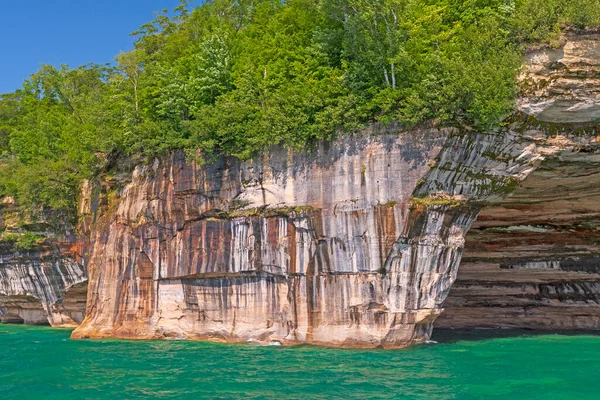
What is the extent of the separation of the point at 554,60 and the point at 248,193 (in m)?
12.6

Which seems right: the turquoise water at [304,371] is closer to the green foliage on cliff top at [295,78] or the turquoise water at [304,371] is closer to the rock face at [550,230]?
the rock face at [550,230]

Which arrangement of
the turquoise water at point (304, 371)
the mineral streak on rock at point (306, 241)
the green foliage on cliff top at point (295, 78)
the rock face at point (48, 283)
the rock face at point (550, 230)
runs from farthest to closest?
1. the rock face at point (48, 283)
2. the mineral streak on rock at point (306, 241)
3. the green foliage on cliff top at point (295, 78)
4. the rock face at point (550, 230)
5. the turquoise water at point (304, 371)

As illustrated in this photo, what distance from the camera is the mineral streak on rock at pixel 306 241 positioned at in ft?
61.0

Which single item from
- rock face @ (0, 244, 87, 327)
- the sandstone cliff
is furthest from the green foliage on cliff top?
rock face @ (0, 244, 87, 327)

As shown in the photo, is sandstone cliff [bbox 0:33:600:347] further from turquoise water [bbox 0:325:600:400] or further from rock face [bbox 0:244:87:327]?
rock face [bbox 0:244:87:327]

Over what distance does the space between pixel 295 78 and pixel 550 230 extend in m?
13.5

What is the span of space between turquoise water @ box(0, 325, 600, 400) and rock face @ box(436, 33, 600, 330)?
12.4ft

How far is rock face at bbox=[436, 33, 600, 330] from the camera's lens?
17.1 m

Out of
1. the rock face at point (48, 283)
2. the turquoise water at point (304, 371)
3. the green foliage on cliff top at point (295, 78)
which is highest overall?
the green foliage on cliff top at point (295, 78)

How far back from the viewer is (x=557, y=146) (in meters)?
17.8

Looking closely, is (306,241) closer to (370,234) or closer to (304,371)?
(370,234)

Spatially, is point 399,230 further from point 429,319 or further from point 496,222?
point 496,222

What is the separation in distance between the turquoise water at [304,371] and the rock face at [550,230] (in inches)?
148

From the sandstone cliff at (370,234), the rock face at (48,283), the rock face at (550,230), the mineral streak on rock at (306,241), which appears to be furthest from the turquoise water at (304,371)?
the rock face at (48,283)
